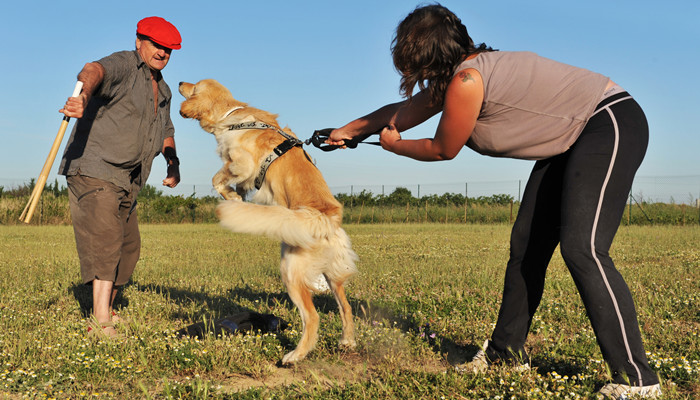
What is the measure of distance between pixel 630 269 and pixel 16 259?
9.87m

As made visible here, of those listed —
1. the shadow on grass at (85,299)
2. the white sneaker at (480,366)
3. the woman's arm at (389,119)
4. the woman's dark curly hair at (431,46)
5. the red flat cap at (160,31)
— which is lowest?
the shadow on grass at (85,299)

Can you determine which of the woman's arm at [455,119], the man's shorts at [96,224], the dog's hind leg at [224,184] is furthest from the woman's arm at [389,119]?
the man's shorts at [96,224]

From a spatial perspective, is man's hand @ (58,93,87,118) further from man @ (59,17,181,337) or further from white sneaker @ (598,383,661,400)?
white sneaker @ (598,383,661,400)

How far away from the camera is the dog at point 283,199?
147 inches

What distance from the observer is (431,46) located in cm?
272

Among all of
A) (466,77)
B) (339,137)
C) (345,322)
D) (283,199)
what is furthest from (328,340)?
(466,77)

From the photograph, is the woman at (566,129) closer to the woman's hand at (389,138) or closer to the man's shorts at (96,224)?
the woman's hand at (389,138)

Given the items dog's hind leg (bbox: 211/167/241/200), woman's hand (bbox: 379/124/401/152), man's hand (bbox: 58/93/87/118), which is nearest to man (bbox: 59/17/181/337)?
man's hand (bbox: 58/93/87/118)

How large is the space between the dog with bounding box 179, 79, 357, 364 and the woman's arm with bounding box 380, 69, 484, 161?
3.67 ft

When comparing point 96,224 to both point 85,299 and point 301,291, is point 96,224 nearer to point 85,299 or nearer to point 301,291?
point 85,299

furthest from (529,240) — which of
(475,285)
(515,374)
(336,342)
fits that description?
(475,285)

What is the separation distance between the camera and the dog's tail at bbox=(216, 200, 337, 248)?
3.65m

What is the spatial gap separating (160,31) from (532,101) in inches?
131

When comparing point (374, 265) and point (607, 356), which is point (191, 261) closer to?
point (374, 265)
